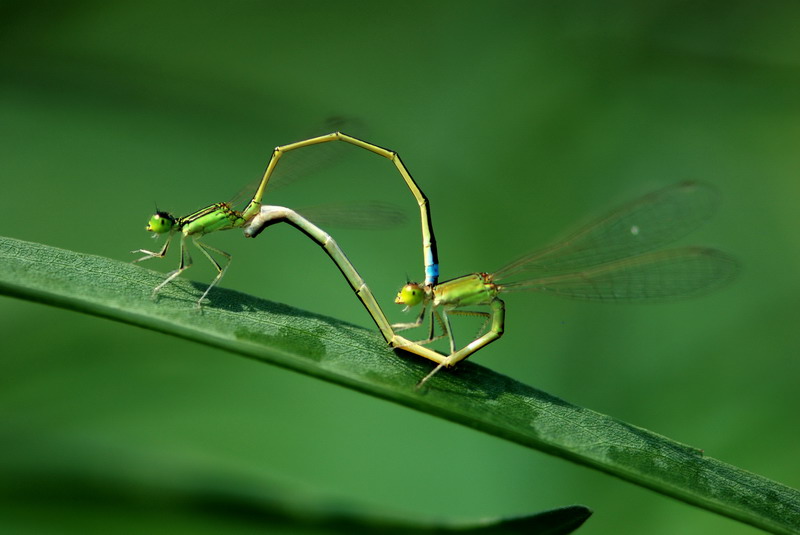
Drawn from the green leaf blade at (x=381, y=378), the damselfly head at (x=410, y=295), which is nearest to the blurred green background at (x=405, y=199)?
the green leaf blade at (x=381, y=378)

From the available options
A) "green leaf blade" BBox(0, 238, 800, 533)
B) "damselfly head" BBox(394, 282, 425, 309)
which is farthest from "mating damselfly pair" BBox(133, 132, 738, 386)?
"green leaf blade" BBox(0, 238, 800, 533)

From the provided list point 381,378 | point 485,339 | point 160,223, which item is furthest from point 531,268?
point 160,223

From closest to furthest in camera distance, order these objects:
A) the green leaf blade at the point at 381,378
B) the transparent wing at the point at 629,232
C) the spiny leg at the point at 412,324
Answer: the green leaf blade at the point at 381,378
the spiny leg at the point at 412,324
the transparent wing at the point at 629,232

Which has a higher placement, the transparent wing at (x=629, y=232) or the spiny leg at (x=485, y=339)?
the transparent wing at (x=629, y=232)

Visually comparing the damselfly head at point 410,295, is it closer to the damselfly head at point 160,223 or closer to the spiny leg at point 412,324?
the spiny leg at point 412,324

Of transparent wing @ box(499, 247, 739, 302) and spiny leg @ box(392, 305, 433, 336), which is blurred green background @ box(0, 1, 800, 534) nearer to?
spiny leg @ box(392, 305, 433, 336)

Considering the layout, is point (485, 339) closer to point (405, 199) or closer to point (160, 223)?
point (160, 223)

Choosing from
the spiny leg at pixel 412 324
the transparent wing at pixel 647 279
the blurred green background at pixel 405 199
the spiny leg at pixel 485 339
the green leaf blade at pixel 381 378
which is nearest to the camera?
the green leaf blade at pixel 381 378
